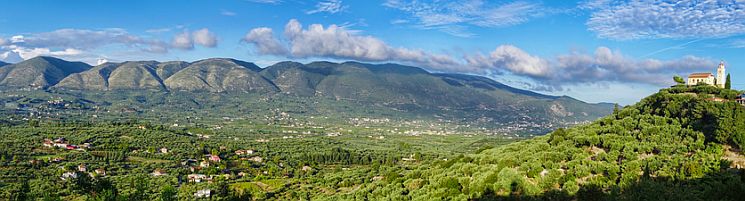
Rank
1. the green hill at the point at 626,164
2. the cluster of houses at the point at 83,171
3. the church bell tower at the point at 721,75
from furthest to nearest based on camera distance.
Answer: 1. the cluster of houses at the point at 83,171
2. the church bell tower at the point at 721,75
3. the green hill at the point at 626,164

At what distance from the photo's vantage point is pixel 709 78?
40219 mm

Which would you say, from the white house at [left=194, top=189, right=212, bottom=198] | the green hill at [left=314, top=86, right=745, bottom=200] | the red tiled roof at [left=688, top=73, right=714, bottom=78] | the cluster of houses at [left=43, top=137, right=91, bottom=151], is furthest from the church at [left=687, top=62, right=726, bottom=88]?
the cluster of houses at [left=43, top=137, right=91, bottom=151]

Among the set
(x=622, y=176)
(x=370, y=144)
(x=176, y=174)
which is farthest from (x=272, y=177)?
(x=370, y=144)

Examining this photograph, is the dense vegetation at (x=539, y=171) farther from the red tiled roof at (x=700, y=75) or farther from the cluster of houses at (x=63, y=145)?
the cluster of houses at (x=63, y=145)

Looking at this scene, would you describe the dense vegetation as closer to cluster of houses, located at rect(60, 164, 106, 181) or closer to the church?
cluster of houses, located at rect(60, 164, 106, 181)

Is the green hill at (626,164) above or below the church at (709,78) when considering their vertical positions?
below

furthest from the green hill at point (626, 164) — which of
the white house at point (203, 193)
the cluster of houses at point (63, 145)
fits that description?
the cluster of houses at point (63, 145)

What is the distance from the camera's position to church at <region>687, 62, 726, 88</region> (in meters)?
39.4

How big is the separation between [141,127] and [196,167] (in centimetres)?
4277

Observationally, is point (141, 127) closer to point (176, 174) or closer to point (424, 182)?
point (176, 174)

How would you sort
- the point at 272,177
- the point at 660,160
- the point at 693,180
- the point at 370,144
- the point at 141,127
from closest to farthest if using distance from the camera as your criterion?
the point at 693,180, the point at 660,160, the point at 272,177, the point at 141,127, the point at 370,144

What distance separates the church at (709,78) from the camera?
3938cm

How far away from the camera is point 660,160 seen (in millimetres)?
25656

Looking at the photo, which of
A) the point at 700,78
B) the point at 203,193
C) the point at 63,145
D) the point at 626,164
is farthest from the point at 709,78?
the point at 63,145
